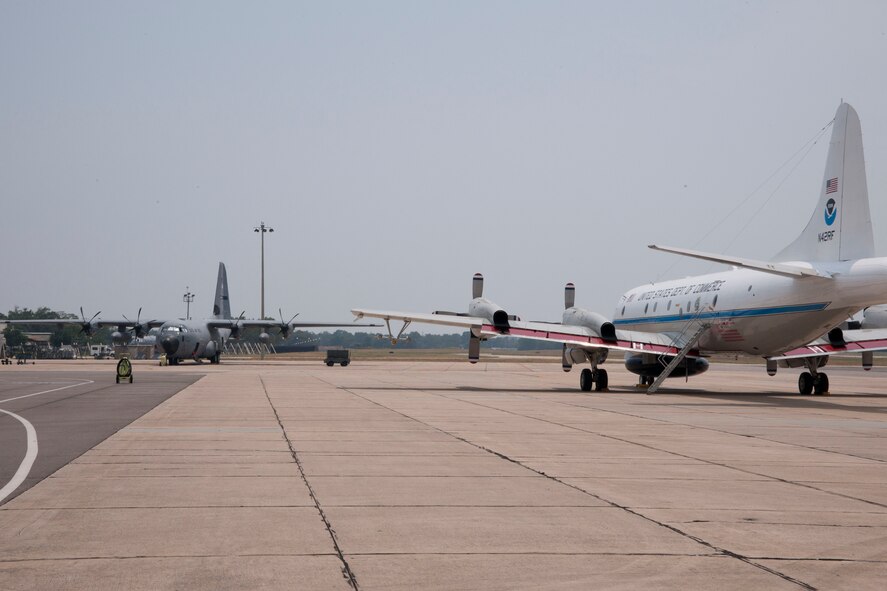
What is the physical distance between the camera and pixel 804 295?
25.0m

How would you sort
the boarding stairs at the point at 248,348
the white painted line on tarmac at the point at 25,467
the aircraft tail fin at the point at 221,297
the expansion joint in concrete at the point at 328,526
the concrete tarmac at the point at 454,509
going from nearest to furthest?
the expansion joint in concrete at the point at 328,526 < the concrete tarmac at the point at 454,509 < the white painted line on tarmac at the point at 25,467 < the aircraft tail fin at the point at 221,297 < the boarding stairs at the point at 248,348

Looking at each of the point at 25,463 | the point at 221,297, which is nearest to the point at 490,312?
the point at 25,463

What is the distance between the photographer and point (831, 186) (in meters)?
24.8

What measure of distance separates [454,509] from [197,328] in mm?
61522

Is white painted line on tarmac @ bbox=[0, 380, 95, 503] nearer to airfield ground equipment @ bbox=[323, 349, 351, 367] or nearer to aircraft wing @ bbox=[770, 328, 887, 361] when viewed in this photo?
aircraft wing @ bbox=[770, 328, 887, 361]

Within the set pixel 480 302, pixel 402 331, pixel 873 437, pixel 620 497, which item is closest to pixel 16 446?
pixel 620 497

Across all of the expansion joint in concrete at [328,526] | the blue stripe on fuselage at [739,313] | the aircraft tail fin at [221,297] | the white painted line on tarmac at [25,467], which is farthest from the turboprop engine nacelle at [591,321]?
the aircraft tail fin at [221,297]

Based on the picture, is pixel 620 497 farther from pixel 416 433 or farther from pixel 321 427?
pixel 321 427

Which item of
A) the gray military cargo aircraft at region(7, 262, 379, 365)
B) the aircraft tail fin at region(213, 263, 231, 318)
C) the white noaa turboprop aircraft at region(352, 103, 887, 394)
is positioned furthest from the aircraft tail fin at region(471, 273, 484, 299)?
the aircraft tail fin at region(213, 263, 231, 318)

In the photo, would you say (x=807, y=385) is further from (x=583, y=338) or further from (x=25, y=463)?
(x=25, y=463)

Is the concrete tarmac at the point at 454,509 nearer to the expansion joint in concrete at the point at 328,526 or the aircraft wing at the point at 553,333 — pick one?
the expansion joint in concrete at the point at 328,526

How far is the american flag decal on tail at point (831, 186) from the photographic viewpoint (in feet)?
80.9

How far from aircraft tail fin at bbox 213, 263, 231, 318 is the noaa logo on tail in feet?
209

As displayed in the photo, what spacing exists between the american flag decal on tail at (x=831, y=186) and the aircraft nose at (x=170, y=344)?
48552 mm
